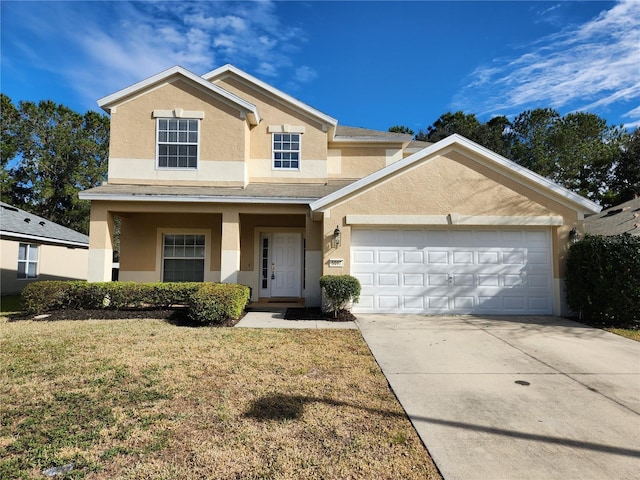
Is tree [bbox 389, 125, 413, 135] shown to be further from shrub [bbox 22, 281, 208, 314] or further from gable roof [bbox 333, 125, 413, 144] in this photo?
shrub [bbox 22, 281, 208, 314]

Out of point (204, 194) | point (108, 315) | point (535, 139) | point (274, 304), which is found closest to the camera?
point (108, 315)

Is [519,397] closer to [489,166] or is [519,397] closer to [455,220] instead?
[455,220]

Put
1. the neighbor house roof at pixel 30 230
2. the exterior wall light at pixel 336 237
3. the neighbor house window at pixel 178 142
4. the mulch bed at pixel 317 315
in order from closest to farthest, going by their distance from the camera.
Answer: the mulch bed at pixel 317 315, the exterior wall light at pixel 336 237, the neighbor house window at pixel 178 142, the neighbor house roof at pixel 30 230

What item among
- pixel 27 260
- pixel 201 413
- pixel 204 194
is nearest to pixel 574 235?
pixel 201 413

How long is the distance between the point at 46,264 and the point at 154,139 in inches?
466

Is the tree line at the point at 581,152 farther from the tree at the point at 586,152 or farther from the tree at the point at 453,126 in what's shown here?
the tree at the point at 453,126

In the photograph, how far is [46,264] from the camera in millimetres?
18859

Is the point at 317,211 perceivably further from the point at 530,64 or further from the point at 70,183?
the point at 70,183

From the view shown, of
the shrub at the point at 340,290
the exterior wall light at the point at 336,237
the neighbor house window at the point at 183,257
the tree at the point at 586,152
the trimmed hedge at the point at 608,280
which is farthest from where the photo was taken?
the tree at the point at 586,152

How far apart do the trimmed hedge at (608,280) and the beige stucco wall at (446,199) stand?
839mm

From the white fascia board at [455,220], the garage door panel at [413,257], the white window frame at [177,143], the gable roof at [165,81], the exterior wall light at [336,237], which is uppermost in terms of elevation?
the gable roof at [165,81]

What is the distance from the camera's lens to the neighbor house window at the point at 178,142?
12.5m

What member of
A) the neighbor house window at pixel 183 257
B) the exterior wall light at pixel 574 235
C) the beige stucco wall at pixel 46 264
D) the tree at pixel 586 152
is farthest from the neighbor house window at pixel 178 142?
the tree at pixel 586 152

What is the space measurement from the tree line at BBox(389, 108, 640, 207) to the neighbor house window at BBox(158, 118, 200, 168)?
1046 inches
